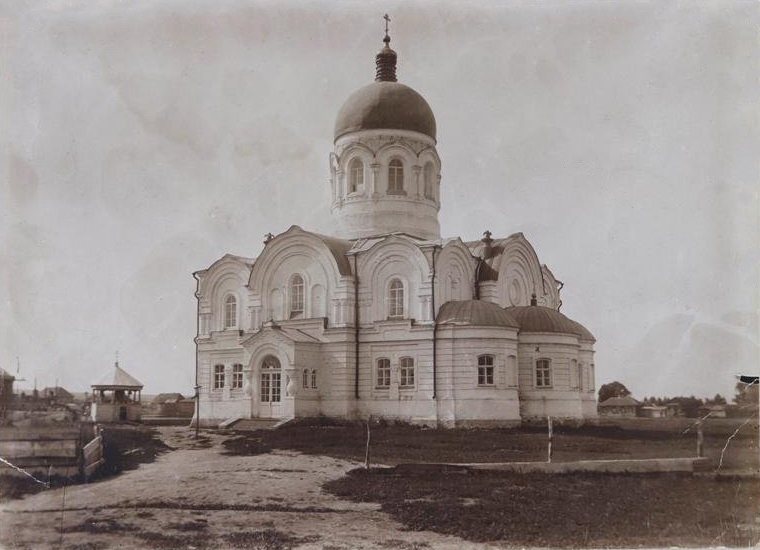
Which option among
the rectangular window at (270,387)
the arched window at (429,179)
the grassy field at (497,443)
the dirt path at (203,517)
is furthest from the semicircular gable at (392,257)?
the dirt path at (203,517)

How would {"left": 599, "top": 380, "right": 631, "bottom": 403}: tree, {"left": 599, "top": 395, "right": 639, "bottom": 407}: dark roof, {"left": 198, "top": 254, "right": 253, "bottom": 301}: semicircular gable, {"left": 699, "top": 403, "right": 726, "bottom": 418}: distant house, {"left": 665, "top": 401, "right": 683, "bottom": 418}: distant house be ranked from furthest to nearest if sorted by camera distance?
1. {"left": 599, "top": 380, "right": 631, "bottom": 403}: tree
2. {"left": 599, "top": 395, "right": 639, "bottom": 407}: dark roof
3. {"left": 665, "top": 401, "right": 683, "bottom": 418}: distant house
4. {"left": 198, "top": 254, "right": 253, "bottom": 301}: semicircular gable
5. {"left": 699, "top": 403, "right": 726, "bottom": 418}: distant house

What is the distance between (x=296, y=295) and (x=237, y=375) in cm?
424

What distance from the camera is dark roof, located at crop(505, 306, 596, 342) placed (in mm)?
30719

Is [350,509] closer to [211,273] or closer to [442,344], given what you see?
[442,344]

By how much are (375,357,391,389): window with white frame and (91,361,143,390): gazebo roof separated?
37.3ft

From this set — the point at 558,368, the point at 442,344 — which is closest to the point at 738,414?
the point at 558,368

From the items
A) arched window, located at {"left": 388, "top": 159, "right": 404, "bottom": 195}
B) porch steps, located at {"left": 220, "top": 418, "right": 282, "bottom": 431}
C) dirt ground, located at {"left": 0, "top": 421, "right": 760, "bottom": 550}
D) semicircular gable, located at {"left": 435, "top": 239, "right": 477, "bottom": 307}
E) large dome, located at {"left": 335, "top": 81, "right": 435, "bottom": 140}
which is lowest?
dirt ground, located at {"left": 0, "top": 421, "right": 760, "bottom": 550}

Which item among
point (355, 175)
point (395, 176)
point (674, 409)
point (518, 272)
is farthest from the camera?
point (674, 409)

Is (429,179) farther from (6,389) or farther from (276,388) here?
(6,389)

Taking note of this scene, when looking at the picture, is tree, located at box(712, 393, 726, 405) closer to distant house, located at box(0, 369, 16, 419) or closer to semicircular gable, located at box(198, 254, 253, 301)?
distant house, located at box(0, 369, 16, 419)

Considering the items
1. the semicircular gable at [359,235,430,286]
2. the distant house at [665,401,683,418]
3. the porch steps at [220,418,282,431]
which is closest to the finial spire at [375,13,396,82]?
the semicircular gable at [359,235,430,286]

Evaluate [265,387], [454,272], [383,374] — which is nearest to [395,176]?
[454,272]

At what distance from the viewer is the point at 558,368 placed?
30547mm

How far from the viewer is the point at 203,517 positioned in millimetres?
12828
